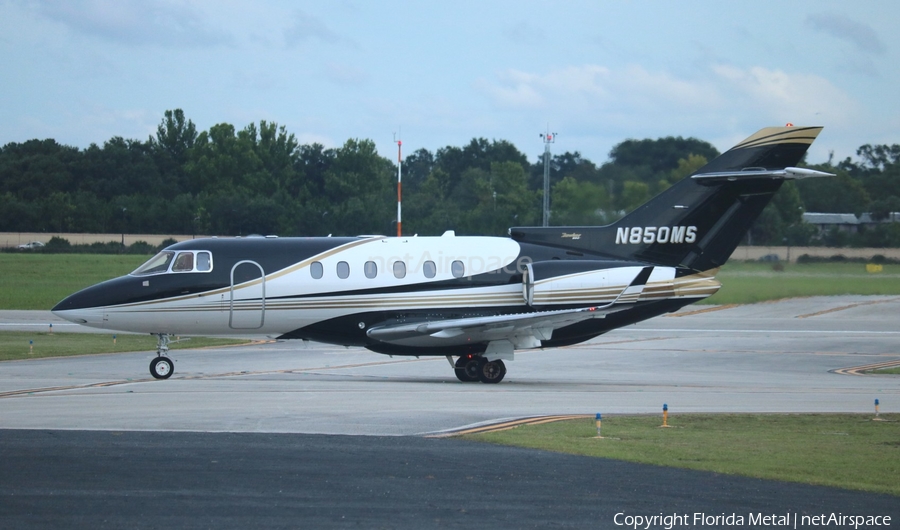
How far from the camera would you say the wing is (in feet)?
73.6

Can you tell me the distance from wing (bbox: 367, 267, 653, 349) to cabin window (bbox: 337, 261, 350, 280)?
1483mm

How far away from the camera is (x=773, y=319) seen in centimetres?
4416

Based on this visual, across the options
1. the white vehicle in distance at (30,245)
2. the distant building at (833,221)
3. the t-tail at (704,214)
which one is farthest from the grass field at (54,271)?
the distant building at (833,221)

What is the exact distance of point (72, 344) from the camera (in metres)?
31.6

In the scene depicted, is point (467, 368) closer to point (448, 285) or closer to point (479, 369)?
point (479, 369)

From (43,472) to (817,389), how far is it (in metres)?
17.4

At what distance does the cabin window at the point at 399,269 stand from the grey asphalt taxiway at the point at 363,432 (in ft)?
8.56

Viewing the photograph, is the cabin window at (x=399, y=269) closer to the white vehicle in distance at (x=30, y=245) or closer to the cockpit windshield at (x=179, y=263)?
the cockpit windshield at (x=179, y=263)

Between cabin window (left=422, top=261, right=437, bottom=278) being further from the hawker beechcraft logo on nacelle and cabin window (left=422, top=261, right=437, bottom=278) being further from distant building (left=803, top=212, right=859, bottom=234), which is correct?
distant building (left=803, top=212, right=859, bottom=234)

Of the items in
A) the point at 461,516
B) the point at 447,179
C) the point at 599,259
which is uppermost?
the point at 447,179

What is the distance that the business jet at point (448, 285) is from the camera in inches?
904

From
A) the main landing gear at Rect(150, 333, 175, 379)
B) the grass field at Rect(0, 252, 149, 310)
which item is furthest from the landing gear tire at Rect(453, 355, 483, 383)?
the grass field at Rect(0, 252, 149, 310)

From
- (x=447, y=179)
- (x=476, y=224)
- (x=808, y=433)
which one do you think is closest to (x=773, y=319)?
(x=476, y=224)

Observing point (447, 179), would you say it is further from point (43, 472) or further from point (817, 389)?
point (43, 472)
